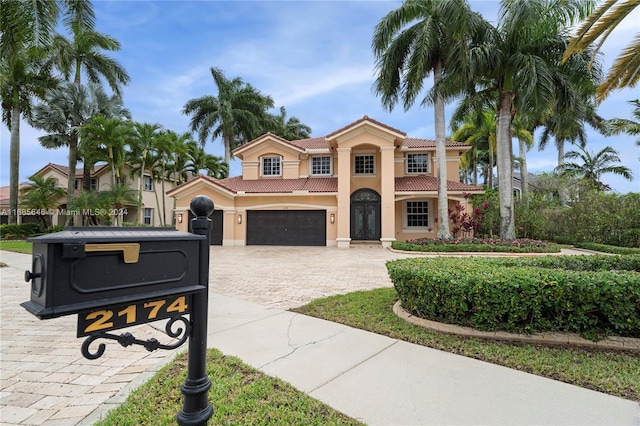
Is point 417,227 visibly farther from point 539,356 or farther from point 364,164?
point 539,356

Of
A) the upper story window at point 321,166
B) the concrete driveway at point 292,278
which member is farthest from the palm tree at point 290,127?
the concrete driveway at point 292,278

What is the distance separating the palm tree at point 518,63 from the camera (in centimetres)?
1315

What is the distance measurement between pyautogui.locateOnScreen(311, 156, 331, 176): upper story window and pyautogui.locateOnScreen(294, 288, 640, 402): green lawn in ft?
52.6

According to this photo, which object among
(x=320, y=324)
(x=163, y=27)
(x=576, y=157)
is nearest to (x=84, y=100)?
(x=163, y=27)

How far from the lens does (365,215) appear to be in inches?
747

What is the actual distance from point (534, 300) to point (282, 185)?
55.0 ft

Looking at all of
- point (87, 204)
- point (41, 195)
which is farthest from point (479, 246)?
point (41, 195)

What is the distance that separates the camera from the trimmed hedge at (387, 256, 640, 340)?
3779 millimetres

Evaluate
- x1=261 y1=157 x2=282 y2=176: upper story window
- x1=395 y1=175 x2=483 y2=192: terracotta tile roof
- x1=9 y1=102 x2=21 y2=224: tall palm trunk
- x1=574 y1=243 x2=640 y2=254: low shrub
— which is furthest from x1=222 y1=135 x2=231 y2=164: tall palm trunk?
x1=574 y1=243 x2=640 y2=254: low shrub

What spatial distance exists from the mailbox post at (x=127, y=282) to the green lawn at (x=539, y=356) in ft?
10.2

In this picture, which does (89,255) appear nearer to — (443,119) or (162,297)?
(162,297)

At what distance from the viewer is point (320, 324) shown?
4.77 meters

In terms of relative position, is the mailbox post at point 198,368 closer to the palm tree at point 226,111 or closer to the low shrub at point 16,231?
the palm tree at point 226,111

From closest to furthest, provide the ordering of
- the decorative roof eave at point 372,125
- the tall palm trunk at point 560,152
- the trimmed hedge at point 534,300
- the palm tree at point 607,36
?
1. the trimmed hedge at point 534,300
2. the palm tree at point 607,36
3. the decorative roof eave at point 372,125
4. the tall palm trunk at point 560,152
